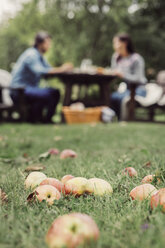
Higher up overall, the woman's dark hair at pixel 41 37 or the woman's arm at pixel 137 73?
the woman's dark hair at pixel 41 37

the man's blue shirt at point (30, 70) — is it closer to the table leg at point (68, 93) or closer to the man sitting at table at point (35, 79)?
the man sitting at table at point (35, 79)

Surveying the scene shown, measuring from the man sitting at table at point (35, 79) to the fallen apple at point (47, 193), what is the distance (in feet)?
16.4

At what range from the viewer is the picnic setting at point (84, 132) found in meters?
0.96

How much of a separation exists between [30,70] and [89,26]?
32.7ft

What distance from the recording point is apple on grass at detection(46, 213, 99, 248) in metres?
0.74

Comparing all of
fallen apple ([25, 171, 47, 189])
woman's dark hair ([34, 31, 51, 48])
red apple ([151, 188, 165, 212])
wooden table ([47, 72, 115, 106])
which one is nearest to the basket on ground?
wooden table ([47, 72, 115, 106])

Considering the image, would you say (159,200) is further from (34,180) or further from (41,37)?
(41,37)

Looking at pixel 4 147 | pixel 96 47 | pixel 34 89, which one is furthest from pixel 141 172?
pixel 96 47

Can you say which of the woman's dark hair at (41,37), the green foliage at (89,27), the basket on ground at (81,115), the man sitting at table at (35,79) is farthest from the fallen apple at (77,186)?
the green foliage at (89,27)

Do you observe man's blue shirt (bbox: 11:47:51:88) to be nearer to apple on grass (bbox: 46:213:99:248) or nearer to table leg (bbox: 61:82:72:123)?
table leg (bbox: 61:82:72:123)

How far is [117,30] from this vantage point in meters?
16.0

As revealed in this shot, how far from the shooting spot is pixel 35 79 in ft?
21.7

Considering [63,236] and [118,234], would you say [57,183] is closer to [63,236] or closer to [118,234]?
[118,234]

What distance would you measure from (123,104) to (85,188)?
5.64 meters
